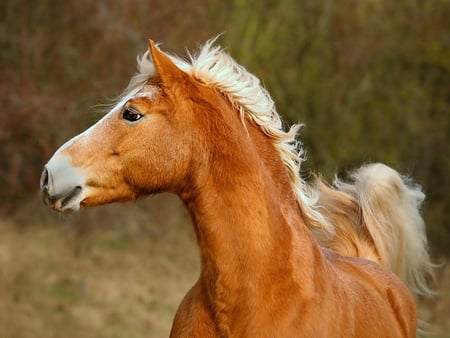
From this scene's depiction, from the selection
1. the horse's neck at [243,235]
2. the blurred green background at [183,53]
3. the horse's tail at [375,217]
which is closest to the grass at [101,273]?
the blurred green background at [183,53]

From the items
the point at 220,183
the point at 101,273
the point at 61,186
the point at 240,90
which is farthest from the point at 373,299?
the point at 101,273

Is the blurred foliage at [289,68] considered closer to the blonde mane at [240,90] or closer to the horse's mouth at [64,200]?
the blonde mane at [240,90]

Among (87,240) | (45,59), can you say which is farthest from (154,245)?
(45,59)

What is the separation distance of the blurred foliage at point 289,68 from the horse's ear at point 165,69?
8.79 metres

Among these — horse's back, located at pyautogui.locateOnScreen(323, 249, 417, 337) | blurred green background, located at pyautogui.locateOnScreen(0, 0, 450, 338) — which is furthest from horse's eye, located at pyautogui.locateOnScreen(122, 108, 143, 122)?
blurred green background, located at pyautogui.locateOnScreen(0, 0, 450, 338)

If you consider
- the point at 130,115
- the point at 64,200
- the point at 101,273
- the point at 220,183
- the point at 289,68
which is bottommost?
the point at 101,273

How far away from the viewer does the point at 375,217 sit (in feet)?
23.5

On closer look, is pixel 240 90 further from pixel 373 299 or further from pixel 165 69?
pixel 373 299

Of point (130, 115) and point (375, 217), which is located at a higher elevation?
point (130, 115)

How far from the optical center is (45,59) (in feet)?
45.6

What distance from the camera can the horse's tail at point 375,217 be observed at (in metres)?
7.04

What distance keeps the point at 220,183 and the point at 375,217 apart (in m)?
2.51

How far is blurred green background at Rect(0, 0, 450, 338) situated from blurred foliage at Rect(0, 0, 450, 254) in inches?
0.7

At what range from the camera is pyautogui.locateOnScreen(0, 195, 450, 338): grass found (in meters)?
10.6
